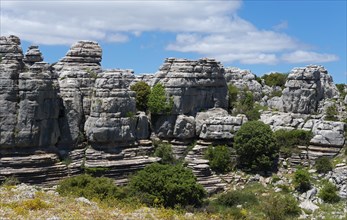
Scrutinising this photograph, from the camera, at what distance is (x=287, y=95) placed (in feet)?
185

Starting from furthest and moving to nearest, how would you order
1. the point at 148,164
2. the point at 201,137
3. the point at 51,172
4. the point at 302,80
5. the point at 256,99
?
the point at 256,99 < the point at 302,80 < the point at 201,137 < the point at 148,164 < the point at 51,172

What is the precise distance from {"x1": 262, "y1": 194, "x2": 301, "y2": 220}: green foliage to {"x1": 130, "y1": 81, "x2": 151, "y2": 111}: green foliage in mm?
17647

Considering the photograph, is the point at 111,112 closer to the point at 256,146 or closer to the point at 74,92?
the point at 74,92

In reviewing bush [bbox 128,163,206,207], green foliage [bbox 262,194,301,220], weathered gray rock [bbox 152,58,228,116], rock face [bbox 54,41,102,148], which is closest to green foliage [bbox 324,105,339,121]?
weathered gray rock [bbox 152,58,228,116]

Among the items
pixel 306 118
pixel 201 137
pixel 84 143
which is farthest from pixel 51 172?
pixel 306 118

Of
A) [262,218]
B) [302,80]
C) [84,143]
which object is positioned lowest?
[262,218]

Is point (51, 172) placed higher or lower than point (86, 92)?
lower

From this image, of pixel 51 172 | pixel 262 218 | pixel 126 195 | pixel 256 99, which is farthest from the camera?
pixel 256 99

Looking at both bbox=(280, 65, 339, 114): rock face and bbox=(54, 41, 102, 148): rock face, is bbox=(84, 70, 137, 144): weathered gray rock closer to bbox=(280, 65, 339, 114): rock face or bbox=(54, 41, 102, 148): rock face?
bbox=(54, 41, 102, 148): rock face

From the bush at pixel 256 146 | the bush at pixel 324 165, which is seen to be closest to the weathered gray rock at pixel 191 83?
the bush at pixel 256 146

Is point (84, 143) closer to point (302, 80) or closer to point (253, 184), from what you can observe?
point (253, 184)

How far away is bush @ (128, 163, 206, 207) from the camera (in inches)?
1597

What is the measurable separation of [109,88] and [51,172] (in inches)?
357

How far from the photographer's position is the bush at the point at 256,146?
47562 mm
